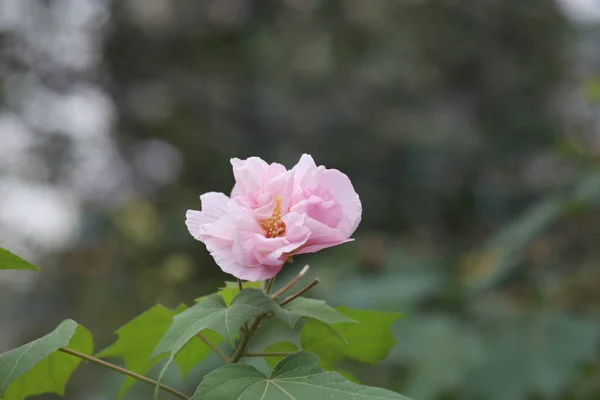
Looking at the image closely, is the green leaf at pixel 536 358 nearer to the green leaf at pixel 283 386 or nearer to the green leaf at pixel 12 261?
the green leaf at pixel 283 386

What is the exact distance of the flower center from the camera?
1.78ft

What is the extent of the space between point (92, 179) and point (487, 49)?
268 cm

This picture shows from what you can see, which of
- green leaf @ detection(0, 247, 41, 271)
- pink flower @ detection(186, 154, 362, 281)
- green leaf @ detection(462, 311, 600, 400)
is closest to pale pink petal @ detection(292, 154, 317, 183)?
pink flower @ detection(186, 154, 362, 281)

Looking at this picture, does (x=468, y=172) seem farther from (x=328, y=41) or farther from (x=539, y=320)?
(x=539, y=320)

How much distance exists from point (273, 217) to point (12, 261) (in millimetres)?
201

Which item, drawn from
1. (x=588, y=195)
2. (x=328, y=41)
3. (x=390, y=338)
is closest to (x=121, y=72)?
(x=328, y=41)

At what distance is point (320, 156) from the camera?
3.93 metres

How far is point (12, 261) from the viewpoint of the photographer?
1.62 feet

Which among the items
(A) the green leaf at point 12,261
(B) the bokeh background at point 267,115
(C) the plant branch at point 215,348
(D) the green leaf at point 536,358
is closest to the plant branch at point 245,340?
(C) the plant branch at point 215,348

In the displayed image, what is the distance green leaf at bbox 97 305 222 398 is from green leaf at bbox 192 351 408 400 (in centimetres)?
12

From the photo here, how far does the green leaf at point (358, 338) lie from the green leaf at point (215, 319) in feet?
0.42

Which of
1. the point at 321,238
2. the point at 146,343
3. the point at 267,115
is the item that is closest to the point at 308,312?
the point at 321,238

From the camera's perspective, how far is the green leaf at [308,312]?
0.49 m

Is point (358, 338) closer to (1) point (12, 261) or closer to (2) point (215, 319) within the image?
(2) point (215, 319)
